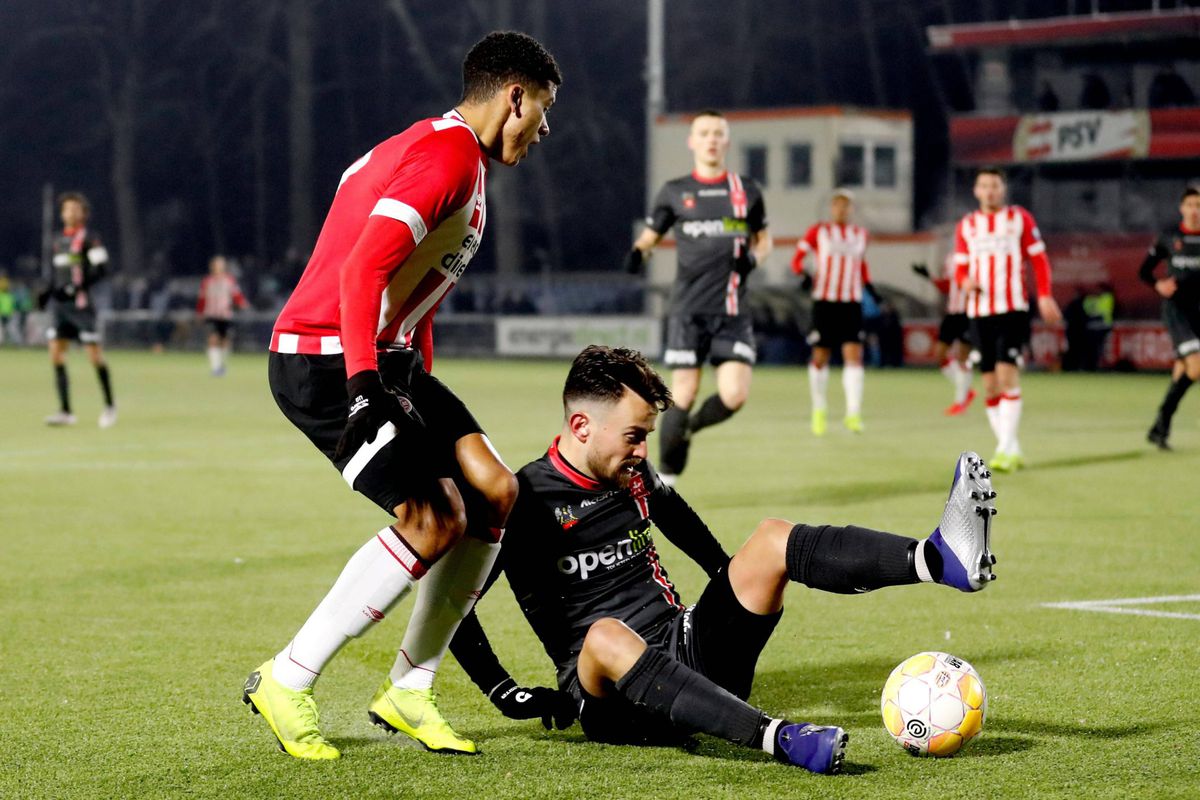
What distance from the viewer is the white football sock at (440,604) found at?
4.55 metres

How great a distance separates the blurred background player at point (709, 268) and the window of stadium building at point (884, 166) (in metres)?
30.1

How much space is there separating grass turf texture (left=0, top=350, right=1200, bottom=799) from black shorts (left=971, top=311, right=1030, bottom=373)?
89cm

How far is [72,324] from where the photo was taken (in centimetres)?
1625

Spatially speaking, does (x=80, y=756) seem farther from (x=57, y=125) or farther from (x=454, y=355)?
(x=57, y=125)

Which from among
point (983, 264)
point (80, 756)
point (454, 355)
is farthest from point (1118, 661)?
point (454, 355)

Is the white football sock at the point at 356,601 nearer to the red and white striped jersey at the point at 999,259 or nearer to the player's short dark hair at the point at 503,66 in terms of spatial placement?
the player's short dark hair at the point at 503,66

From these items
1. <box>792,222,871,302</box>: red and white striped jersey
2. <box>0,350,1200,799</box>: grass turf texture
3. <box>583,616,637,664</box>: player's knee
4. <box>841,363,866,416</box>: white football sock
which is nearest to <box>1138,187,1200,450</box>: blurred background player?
<box>0,350,1200,799</box>: grass turf texture

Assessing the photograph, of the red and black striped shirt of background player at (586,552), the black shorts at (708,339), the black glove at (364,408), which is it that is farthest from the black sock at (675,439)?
the black glove at (364,408)

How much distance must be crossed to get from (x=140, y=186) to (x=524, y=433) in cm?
4922

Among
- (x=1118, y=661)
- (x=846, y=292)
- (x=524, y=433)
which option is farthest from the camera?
(x=846, y=292)

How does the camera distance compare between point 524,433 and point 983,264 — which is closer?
point 983,264

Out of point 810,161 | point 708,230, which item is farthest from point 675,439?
point 810,161

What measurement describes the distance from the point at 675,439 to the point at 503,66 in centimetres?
615

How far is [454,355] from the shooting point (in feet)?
117
